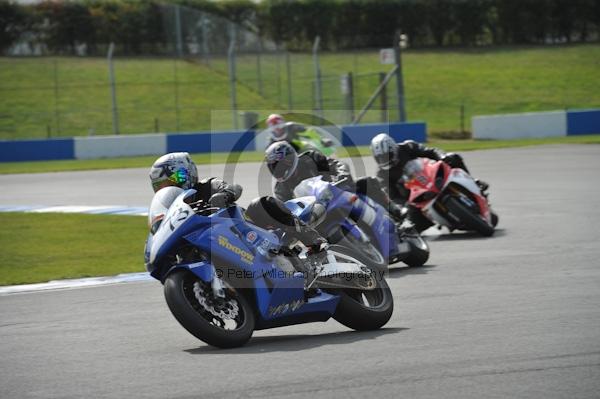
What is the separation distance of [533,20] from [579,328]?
153ft

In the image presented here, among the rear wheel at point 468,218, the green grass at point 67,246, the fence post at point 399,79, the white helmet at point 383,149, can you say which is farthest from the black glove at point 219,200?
the fence post at point 399,79

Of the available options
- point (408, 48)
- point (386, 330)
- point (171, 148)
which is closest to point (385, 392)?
point (386, 330)

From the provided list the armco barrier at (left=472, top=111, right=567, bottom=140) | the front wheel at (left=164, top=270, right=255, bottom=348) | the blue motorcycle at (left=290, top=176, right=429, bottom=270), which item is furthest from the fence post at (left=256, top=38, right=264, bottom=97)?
the front wheel at (left=164, top=270, right=255, bottom=348)

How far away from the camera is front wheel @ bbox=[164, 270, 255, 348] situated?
6871 millimetres

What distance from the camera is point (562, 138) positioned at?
3192cm

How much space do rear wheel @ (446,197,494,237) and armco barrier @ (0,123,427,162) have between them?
17924 mm

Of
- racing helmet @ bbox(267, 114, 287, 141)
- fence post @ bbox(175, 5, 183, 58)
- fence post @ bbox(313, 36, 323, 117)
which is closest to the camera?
racing helmet @ bbox(267, 114, 287, 141)

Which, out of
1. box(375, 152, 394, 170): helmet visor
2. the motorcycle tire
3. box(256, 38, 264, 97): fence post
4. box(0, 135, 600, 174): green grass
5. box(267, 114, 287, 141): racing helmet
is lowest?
box(0, 135, 600, 174): green grass

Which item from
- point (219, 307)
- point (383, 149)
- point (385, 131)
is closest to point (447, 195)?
point (383, 149)

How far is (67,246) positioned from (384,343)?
26.8 ft

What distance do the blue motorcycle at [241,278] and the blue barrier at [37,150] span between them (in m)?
26.0

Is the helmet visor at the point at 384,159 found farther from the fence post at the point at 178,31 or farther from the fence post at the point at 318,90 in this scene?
the fence post at the point at 178,31

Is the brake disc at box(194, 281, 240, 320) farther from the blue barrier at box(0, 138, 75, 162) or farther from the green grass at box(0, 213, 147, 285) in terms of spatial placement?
the blue barrier at box(0, 138, 75, 162)

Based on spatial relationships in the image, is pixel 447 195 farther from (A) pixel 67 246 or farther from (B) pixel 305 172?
(A) pixel 67 246
